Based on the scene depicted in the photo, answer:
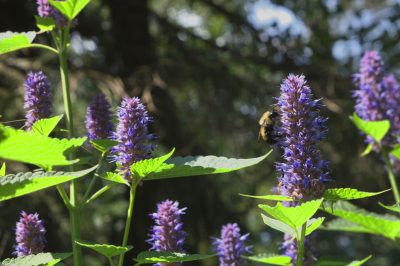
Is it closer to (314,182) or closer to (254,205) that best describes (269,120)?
(314,182)

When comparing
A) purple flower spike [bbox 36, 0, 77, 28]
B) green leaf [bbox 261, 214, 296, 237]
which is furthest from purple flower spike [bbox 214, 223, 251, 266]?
purple flower spike [bbox 36, 0, 77, 28]

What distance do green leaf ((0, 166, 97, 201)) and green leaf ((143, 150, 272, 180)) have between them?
49 centimetres

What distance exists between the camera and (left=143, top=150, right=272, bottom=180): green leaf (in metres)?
2.56

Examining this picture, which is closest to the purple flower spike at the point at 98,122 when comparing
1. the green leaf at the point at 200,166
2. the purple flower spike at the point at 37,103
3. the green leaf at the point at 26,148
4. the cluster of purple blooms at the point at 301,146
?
the purple flower spike at the point at 37,103

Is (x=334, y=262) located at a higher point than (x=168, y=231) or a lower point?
lower

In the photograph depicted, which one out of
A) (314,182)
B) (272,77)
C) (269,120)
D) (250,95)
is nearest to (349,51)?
(272,77)

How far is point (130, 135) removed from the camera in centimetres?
283

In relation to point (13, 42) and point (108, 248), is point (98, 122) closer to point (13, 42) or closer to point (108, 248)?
point (13, 42)

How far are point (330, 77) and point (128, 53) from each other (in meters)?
3.03

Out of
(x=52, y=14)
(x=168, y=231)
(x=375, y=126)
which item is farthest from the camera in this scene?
(x=375, y=126)

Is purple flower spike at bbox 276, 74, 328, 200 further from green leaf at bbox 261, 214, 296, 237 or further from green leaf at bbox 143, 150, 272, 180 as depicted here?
green leaf at bbox 143, 150, 272, 180

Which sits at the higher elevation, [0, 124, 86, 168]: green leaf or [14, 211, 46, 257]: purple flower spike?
[0, 124, 86, 168]: green leaf

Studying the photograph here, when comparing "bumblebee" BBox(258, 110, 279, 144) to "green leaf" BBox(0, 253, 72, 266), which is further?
"bumblebee" BBox(258, 110, 279, 144)

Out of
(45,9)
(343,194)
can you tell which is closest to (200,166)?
(343,194)
